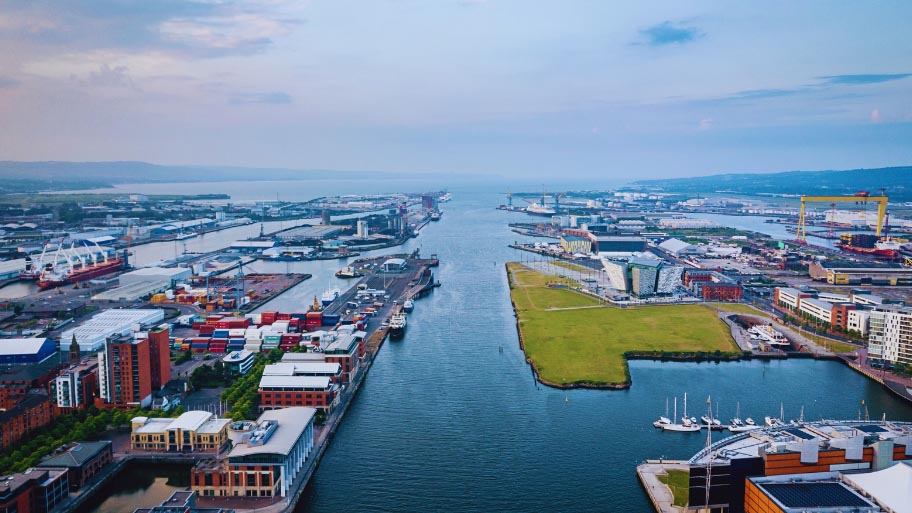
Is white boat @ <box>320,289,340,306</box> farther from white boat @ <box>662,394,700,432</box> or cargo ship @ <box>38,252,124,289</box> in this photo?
white boat @ <box>662,394,700,432</box>

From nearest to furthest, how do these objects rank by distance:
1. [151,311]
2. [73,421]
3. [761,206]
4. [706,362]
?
[73,421], [706,362], [151,311], [761,206]

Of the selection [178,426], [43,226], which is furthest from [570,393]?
[43,226]

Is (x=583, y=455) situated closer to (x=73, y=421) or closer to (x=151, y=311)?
(x=73, y=421)

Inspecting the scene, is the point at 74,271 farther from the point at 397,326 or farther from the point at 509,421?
the point at 509,421

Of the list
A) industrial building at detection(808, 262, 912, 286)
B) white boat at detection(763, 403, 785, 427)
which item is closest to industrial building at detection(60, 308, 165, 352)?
white boat at detection(763, 403, 785, 427)

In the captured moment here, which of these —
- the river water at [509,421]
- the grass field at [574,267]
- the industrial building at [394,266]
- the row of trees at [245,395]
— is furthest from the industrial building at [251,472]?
the grass field at [574,267]

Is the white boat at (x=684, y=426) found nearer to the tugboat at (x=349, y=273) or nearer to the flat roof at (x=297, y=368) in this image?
the flat roof at (x=297, y=368)
